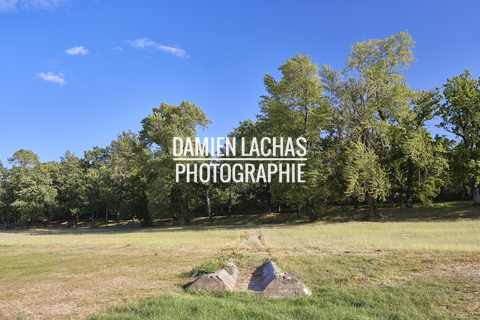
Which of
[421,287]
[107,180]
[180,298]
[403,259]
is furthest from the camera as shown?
[107,180]

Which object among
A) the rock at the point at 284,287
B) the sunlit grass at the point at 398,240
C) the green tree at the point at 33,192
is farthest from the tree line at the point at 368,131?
the green tree at the point at 33,192

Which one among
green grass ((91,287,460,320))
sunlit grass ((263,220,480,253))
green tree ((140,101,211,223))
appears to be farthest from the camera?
green tree ((140,101,211,223))

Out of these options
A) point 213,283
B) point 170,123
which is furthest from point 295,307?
point 170,123

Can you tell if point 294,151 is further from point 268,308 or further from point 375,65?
point 268,308

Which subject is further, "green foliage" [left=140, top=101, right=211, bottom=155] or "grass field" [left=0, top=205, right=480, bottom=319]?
"green foliage" [left=140, top=101, right=211, bottom=155]

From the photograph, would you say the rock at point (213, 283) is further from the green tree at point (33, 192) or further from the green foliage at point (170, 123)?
the green tree at point (33, 192)

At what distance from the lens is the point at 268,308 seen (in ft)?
20.4

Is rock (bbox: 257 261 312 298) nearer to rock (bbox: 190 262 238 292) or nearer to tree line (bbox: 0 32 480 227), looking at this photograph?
rock (bbox: 190 262 238 292)

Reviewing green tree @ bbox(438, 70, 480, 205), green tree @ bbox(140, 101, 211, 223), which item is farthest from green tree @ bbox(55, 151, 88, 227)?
green tree @ bbox(438, 70, 480, 205)

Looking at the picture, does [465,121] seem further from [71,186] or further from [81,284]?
[71,186]

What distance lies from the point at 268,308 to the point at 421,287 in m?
3.96

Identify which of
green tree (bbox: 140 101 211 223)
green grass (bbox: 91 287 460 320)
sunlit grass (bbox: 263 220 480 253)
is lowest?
sunlit grass (bbox: 263 220 480 253)

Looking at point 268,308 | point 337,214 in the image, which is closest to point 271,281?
point 268,308

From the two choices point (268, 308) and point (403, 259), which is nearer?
point (268, 308)
